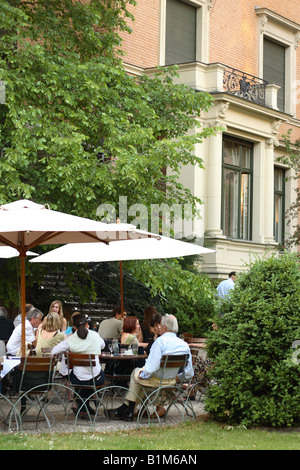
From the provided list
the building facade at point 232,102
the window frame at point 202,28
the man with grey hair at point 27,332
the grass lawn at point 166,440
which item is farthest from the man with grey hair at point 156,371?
the window frame at point 202,28

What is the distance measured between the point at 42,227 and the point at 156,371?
95.3 inches

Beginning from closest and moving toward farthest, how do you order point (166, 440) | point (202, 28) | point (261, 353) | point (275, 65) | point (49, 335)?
point (166, 440) → point (261, 353) → point (49, 335) → point (202, 28) → point (275, 65)

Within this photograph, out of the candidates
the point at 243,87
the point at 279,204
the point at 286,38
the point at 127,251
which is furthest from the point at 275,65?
the point at 127,251

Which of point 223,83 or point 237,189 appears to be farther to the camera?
point 237,189

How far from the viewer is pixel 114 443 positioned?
828cm

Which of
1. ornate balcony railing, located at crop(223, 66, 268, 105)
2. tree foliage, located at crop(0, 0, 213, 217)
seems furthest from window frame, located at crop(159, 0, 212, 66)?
tree foliage, located at crop(0, 0, 213, 217)

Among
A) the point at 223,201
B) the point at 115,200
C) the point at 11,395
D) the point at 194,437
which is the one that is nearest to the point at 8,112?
the point at 115,200

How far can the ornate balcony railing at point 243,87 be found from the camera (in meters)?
23.5

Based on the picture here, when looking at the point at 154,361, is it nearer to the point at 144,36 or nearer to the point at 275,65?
the point at 144,36

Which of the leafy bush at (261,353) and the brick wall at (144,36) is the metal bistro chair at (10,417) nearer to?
the leafy bush at (261,353)

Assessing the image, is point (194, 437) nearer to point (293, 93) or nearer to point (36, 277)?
point (36, 277)

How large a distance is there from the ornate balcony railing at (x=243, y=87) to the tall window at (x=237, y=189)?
1385 mm

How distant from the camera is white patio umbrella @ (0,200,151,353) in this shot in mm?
9562

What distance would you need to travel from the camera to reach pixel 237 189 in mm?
24672
